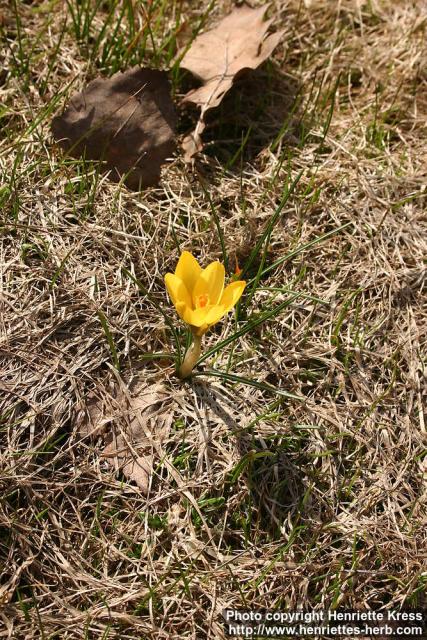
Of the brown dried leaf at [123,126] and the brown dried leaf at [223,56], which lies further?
the brown dried leaf at [223,56]

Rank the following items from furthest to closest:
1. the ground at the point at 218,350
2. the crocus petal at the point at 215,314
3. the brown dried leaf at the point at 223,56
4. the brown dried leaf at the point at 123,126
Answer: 1. the brown dried leaf at the point at 223,56
2. the brown dried leaf at the point at 123,126
3. the ground at the point at 218,350
4. the crocus petal at the point at 215,314

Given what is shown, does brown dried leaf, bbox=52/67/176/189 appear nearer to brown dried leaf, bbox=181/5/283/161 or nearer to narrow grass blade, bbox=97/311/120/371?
brown dried leaf, bbox=181/5/283/161

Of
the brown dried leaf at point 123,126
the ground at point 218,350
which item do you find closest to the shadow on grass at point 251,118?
the ground at point 218,350

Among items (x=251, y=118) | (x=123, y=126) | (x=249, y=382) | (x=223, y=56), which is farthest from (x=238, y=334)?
(x=223, y=56)

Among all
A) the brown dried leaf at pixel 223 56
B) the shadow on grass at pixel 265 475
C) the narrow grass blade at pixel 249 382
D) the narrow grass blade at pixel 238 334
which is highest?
the brown dried leaf at pixel 223 56

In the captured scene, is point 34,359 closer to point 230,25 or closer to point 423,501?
point 423,501

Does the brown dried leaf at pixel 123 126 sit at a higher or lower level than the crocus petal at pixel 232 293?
higher

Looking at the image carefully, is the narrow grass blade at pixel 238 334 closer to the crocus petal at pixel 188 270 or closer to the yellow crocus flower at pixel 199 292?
the yellow crocus flower at pixel 199 292
